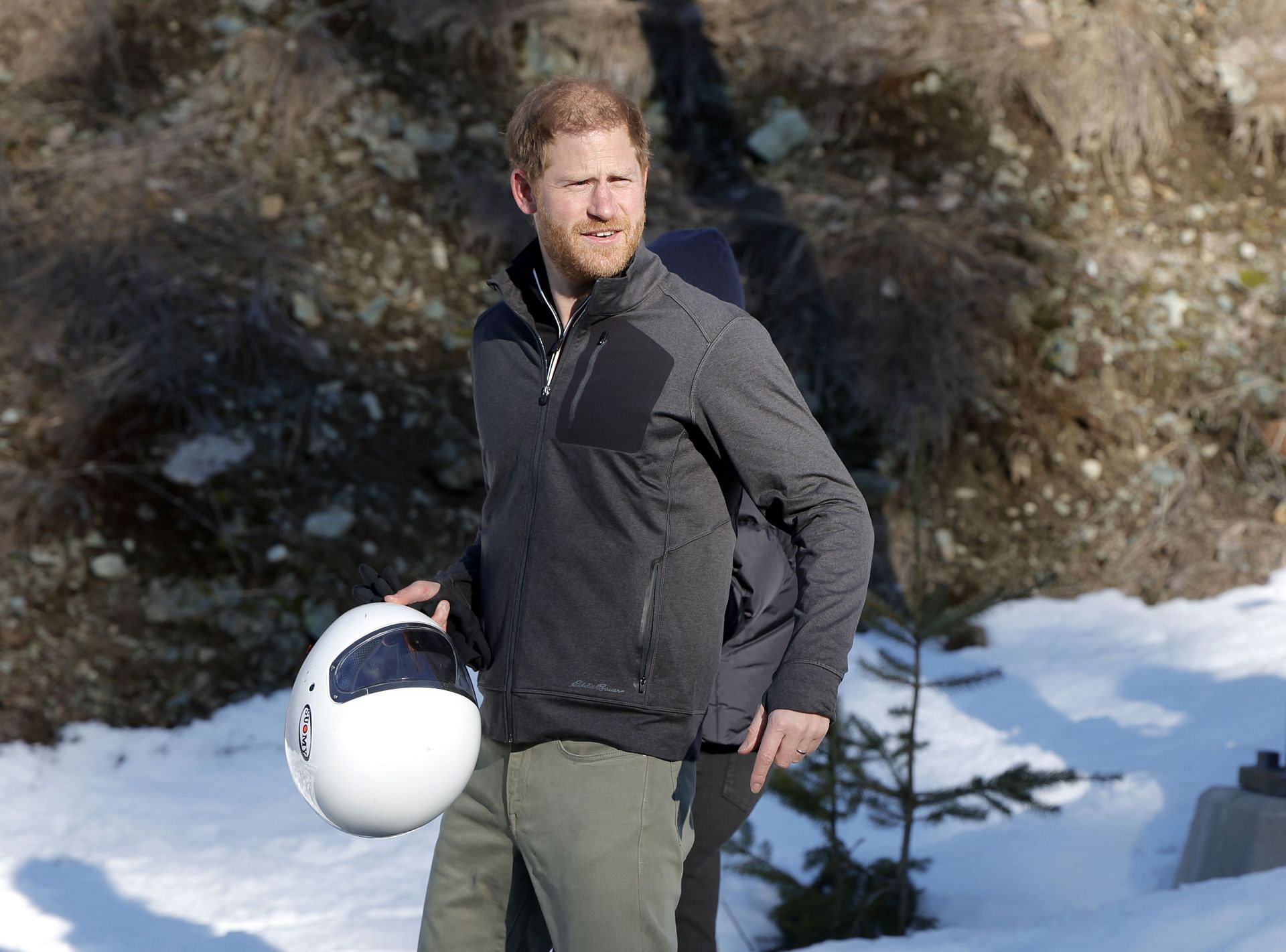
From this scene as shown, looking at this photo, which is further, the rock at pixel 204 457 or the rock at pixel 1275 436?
the rock at pixel 1275 436

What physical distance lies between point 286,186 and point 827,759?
5080 millimetres

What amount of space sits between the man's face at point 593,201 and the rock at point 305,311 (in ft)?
16.0

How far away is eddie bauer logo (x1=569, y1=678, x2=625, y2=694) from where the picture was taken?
2.04 meters

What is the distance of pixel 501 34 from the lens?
8.24 metres

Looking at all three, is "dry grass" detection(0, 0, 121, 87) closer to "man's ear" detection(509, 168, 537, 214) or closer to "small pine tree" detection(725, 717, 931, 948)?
"small pine tree" detection(725, 717, 931, 948)

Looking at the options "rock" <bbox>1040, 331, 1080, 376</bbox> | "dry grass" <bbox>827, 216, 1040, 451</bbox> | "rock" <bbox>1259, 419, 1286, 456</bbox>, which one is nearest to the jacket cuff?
"dry grass" <bbox>827, 216, 1040, 451</bbox>

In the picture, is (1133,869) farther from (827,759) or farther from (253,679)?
(253,679)

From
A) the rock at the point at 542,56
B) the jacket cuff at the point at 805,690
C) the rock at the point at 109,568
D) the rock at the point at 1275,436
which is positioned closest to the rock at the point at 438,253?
the rock at the point at 542,56

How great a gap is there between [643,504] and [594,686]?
1.01 ft

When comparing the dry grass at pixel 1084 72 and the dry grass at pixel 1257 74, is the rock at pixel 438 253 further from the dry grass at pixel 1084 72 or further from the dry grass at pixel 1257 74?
the dry grass at pixel 1257 74

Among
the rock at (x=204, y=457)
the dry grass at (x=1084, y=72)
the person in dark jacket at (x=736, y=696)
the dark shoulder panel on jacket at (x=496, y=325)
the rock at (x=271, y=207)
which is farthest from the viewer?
the dry grass at (x=1084, y=72)

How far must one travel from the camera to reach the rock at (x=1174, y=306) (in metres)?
7.26

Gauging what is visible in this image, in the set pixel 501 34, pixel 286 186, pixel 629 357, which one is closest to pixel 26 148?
pixel 286 186

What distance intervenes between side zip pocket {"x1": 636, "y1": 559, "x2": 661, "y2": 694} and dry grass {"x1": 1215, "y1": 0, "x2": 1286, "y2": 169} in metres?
7.50
